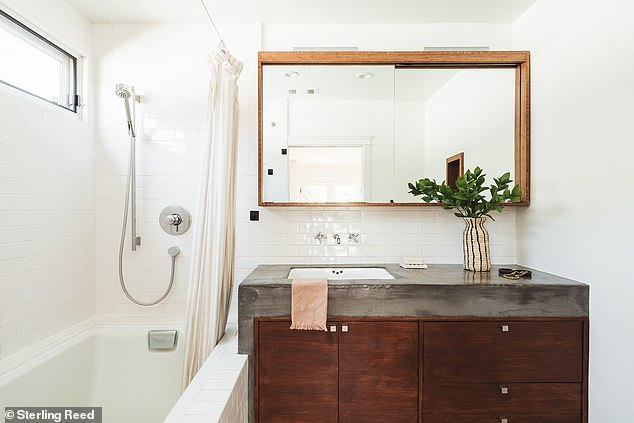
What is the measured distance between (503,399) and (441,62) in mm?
2010

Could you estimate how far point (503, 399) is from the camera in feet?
5.94

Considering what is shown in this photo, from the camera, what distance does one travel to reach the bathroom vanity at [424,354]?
182 cm

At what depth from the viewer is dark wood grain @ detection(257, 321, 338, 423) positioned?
1821mm

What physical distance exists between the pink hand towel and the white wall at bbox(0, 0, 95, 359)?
1417mm

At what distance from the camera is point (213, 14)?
234 centimetres

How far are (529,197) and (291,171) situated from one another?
5.09 feet

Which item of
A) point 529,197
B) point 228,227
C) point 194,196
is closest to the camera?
point 228,227

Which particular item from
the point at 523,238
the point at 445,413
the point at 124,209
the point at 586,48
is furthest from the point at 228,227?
the point at 586,48

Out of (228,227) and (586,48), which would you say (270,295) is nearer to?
(228,227)

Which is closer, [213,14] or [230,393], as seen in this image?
[230,393]

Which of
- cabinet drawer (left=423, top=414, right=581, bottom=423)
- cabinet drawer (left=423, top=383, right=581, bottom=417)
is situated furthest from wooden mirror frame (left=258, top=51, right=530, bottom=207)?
cabinet drawer (left=423, top=414, right=581, bottom=423)

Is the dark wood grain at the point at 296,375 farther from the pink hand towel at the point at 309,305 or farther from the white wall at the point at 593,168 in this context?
the white wall at the point at 593,168

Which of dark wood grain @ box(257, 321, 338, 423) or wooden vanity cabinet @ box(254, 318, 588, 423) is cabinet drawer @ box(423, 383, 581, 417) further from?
dark wood grain @ box(257, 321, 338, 423)

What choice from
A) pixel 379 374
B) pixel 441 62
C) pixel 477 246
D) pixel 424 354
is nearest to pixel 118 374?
pixel 379 374
